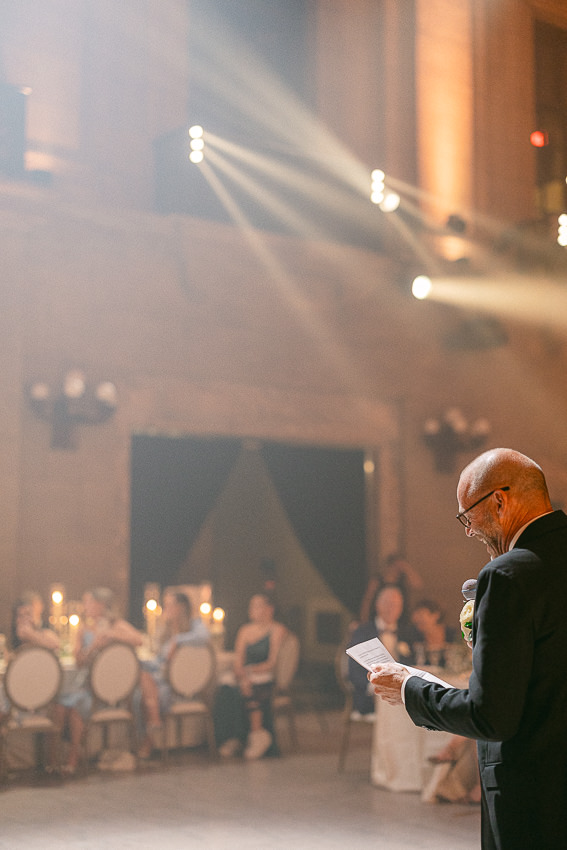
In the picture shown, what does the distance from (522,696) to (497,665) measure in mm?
85

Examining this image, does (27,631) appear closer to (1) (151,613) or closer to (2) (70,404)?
(1) (151,613)

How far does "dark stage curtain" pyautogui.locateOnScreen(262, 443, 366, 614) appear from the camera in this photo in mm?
10602

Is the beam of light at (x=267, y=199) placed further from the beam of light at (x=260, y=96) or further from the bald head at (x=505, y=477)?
the bald head at (x=505, y=477)

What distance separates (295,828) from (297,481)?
5272mm

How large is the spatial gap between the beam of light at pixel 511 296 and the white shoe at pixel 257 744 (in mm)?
5419

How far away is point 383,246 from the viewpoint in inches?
438

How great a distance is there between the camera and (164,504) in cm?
981

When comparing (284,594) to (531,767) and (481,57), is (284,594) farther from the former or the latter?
(531,767)

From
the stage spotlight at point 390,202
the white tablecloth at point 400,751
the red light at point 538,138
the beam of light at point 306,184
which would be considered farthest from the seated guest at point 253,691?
the red light at point 538,138

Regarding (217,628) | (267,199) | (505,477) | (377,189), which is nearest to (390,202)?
(377,189)

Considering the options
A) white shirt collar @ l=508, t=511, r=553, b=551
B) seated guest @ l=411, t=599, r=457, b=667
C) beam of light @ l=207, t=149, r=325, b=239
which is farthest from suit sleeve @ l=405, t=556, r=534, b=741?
beam of light @ l=207, t=149, r=325, b=239

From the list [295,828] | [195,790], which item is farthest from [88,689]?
[295,828]

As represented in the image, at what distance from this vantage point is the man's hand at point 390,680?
7.32ft

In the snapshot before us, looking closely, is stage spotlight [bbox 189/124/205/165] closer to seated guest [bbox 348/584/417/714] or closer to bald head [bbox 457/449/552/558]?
seated guest [bbox 348/584/417/714]
